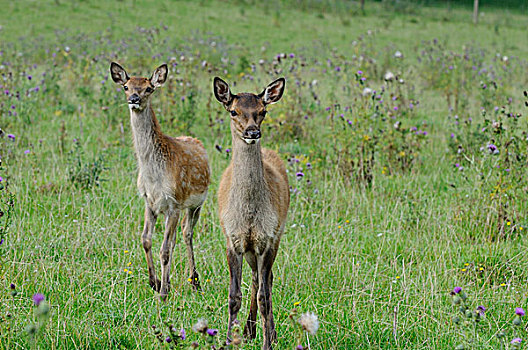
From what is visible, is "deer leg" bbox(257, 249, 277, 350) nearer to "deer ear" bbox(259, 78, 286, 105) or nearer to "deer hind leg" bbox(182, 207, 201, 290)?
"deer hind leg" bbox(182, 207, 201, 290)

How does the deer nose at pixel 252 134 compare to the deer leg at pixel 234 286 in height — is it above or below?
above

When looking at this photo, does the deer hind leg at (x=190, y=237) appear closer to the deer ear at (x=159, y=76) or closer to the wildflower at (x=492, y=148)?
the deer ear at (x=159, y=76)

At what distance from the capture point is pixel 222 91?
3.99 m

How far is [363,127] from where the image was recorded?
23.5ft

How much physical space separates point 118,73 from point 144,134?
70 centimetres

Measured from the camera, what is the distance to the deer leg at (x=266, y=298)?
3.71 m

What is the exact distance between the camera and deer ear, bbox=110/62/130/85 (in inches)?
205

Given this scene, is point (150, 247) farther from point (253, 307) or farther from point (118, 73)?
point (118, 73)

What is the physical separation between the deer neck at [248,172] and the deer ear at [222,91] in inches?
12.3

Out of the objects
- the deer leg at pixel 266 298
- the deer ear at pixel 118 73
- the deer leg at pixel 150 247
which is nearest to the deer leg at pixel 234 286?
the deer leg at pixel 266 298

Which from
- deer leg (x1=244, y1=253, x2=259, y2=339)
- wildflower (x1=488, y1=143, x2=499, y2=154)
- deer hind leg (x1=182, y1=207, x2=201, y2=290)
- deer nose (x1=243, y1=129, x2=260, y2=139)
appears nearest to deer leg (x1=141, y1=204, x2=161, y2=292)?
deer hind leg (x1=182, y1=207, x2=201, y2=290)

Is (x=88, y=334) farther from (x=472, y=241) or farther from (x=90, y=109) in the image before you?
(x=90, y=109)

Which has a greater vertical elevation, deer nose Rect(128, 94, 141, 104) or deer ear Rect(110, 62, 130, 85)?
deer ear Rect(110, 62, 130, 85)

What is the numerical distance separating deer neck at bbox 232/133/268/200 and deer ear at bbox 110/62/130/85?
190cm
